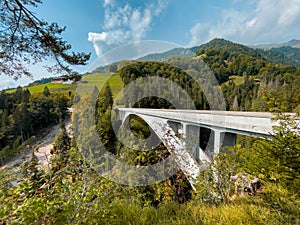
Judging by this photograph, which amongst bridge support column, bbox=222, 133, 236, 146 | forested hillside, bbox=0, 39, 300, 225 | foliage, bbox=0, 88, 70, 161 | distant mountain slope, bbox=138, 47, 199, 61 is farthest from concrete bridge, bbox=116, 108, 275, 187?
foliage, bbox=0, 88, 70, 161

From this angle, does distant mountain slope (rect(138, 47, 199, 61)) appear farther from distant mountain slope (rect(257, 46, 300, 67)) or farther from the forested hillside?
distant mountain slope (rect(257, 46, 300, 67))

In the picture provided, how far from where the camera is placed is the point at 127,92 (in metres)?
18.5

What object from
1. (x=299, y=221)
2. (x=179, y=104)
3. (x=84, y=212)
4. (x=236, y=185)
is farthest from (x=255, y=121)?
(x=179, y=104)

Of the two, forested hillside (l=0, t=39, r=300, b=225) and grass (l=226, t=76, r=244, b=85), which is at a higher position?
grass (l=226, t=76, r=244, b=85)

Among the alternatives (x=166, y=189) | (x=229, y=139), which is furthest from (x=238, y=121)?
(x=166, y=189)

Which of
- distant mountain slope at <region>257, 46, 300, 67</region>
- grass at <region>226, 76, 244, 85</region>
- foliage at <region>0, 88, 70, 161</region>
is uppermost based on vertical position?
distant mountain slope at <region>257, 46, 300, 67</region>

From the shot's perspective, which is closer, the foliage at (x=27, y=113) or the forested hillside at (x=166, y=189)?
the forested hillside at (x=166, y=189)

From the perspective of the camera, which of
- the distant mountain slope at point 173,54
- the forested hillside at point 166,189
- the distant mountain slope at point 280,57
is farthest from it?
the distant mountain slope at point 280,57

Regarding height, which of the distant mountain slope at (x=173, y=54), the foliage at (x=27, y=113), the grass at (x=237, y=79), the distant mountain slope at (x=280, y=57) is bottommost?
the foliage at (x=27, y=113)

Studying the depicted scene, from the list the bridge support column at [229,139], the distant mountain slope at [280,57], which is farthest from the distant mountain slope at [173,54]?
the distant mountain slope at [280,57]

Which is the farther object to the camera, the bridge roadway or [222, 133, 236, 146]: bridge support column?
[222, 133, 236, 146]: bridge support column

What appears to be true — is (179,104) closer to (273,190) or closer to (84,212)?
(273,190)

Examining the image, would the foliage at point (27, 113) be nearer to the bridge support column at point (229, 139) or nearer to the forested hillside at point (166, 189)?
the forested hillside at point (166, 189)

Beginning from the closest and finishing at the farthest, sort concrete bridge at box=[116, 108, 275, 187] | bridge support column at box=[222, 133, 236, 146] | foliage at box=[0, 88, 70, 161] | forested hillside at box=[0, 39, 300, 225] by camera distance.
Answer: forested hillside at box=[0, 39, 300, 225] < concrete bridge at box=[116, 108, 275, 187] < bridge support column at box=[222, 133, 236, 146] < foliage at box=[0, 88, 70, 161]
